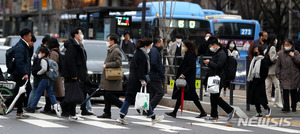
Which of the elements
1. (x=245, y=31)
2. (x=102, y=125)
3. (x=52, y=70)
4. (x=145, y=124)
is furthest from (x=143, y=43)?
(x=245, y=31)

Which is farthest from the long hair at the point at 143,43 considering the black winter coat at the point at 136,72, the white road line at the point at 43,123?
the white road line at the point at 43,123

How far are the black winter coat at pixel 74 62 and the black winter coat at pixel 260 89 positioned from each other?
11.9ft

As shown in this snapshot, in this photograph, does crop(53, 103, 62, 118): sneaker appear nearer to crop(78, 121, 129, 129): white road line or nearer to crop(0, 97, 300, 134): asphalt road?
crop(0, 97, 300, 134): asphalt road

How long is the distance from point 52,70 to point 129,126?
2.46 meters

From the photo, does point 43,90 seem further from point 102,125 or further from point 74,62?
point 102,125

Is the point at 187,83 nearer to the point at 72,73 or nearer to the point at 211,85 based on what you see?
the point at 211,85

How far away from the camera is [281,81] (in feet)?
49.6

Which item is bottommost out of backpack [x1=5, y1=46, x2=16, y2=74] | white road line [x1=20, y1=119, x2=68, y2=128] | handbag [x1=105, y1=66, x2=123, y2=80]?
white road line [x1=20, y1=119, x2=68, y2=128]

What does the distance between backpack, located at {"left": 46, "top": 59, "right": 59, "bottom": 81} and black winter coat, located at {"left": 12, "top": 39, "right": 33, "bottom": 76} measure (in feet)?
1.67

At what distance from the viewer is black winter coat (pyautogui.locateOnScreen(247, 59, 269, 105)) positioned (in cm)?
1398

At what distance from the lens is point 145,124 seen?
12.4 m

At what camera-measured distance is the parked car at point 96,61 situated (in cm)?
1692

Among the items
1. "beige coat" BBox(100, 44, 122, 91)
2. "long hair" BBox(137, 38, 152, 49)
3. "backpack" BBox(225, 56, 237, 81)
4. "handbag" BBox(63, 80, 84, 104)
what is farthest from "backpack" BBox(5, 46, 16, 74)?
"backpack" BBox(225, 56, 237, 81)

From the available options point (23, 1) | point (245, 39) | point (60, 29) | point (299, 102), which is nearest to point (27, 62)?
point (299, 102)
